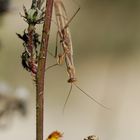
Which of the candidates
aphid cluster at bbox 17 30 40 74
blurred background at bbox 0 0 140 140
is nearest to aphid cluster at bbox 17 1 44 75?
aphid cluster at bbox 17 30 40 74

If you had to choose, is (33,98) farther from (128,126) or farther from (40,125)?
(40,125)

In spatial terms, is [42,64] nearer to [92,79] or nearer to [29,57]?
[29,57]

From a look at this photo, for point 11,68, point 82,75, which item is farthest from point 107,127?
point 11,68

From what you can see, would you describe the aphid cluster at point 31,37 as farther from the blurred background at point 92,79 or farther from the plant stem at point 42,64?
the blurred background at point 92,79

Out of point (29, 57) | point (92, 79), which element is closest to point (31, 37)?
point (29, 57)

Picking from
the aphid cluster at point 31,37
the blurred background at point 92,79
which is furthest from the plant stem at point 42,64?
the blurred background at point 92,79
